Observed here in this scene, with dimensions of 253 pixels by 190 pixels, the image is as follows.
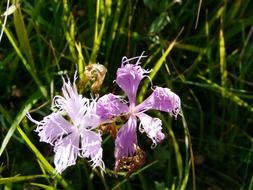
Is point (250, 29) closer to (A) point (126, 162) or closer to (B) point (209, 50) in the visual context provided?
(B) point (209, 50)

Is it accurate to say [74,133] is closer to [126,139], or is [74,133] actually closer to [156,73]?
[126,139]

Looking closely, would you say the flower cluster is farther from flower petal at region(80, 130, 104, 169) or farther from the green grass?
the green grass

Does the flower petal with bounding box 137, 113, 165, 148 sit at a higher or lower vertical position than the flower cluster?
lower

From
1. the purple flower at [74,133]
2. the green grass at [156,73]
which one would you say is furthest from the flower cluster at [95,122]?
the green grass at [156,73]

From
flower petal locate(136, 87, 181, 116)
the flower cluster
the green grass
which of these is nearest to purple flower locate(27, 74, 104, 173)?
the flower cluster

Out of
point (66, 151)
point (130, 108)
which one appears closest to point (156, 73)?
point (130, 108)

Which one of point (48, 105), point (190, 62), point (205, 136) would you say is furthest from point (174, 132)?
point (48, 105)

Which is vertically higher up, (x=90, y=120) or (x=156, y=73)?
(x=90, y=120)
